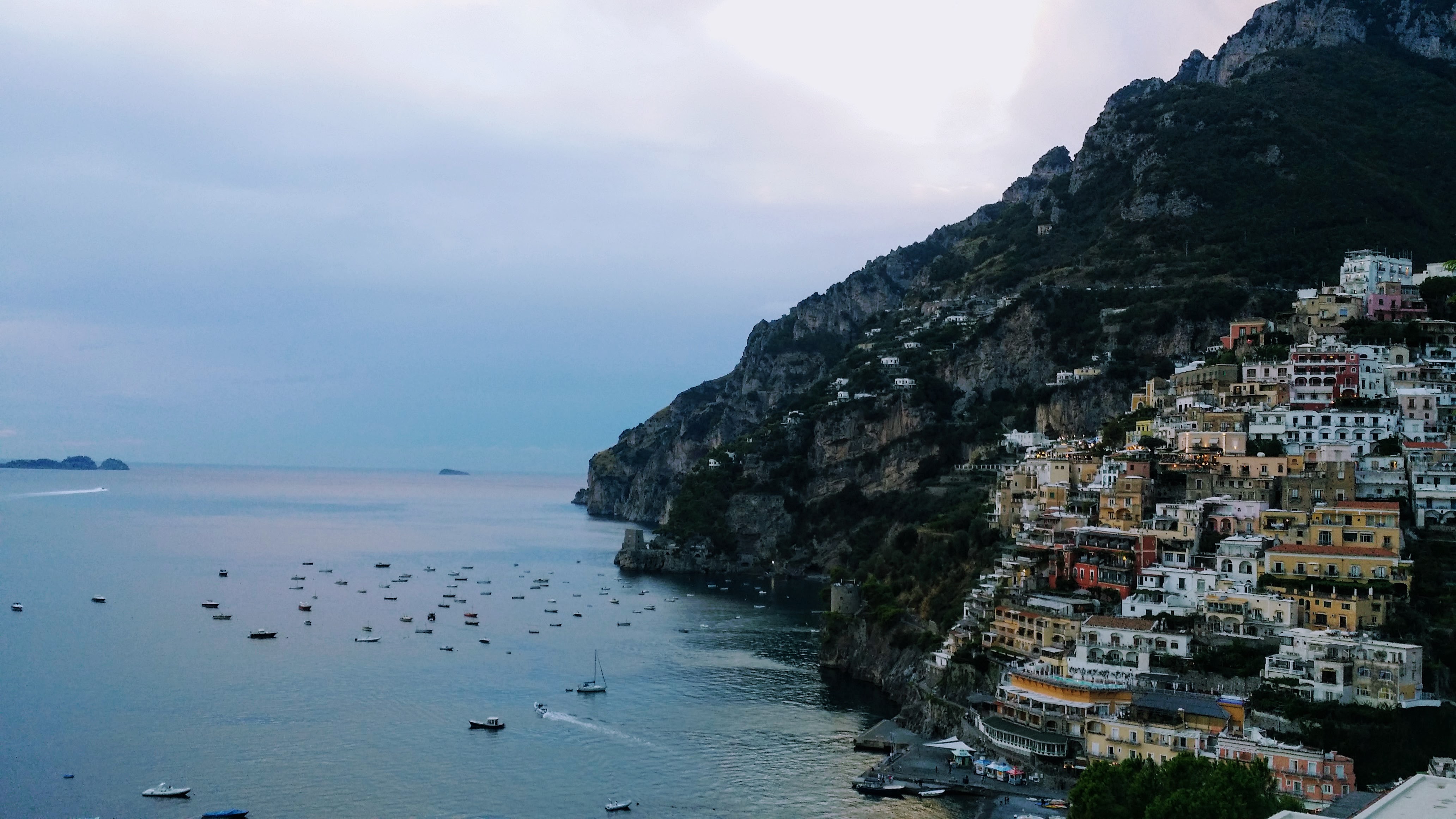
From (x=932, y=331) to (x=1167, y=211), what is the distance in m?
29.5

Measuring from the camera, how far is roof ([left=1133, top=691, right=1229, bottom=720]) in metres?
50.8

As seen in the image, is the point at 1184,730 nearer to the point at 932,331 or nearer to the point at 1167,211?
the point at 1167,211

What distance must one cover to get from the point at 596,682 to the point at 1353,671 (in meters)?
40.7

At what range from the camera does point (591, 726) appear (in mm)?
65562

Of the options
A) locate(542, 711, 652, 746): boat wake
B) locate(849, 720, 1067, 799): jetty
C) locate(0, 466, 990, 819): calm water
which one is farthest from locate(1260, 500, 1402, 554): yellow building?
locate(542, 711, 652, 746): boat wake

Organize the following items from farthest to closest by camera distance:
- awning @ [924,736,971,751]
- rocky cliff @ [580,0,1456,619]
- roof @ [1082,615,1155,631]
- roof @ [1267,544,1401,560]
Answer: rocky cliff @ [580,0,1456,619] < roof @ [1082,615,1155,631] < roof @ [1267,544,1401,560] < awning @ [924,736,971,751]

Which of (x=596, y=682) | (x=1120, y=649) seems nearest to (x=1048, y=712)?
(x=1120, y=649)

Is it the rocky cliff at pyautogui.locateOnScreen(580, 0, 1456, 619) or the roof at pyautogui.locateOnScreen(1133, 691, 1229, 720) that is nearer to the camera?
the roof at pyautogui.locateOnScreen(1133, 691, 1229, 720)

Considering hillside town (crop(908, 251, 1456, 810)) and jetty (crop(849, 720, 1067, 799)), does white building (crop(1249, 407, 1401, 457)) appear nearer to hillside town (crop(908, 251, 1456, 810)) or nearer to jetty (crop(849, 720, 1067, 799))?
hillside town (crop(908, 251, 1456, 810))

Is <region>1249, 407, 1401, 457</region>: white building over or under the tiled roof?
over

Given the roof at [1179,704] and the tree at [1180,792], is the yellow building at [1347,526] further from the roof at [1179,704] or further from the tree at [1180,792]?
the tree at [1180,792]

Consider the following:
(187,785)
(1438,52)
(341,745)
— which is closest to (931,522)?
(341,745)

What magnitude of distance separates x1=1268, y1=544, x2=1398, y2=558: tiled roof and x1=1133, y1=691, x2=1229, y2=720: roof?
1003 centimetres

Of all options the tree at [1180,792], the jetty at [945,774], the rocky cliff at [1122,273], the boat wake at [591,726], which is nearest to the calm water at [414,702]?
the boat wake at [591,726]
